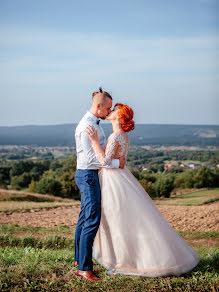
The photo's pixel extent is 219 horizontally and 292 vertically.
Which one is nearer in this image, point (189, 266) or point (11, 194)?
point (189, 266)

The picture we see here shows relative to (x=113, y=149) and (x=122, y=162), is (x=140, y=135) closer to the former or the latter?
(x=122, y=162)

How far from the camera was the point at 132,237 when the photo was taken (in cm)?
446

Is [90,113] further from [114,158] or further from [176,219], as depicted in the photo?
[176,219]

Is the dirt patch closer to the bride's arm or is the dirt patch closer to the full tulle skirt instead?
the full tulle skirt

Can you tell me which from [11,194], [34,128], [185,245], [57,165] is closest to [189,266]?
[185,245]

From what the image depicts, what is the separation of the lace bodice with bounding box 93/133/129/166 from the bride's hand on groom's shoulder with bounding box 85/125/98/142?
0.12m

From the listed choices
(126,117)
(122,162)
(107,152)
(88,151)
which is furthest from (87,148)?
(126,117)

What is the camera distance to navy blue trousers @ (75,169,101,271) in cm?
436

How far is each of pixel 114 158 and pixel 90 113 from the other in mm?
682

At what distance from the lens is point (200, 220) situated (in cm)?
1363

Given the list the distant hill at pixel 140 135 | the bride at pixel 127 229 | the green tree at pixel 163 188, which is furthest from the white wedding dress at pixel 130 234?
the distant hill at pixel 140 135

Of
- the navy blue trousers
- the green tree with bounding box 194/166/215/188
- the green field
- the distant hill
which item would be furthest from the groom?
the distant hill

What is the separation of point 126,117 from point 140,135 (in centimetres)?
12394

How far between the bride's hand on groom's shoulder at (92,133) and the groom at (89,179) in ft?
0.17
